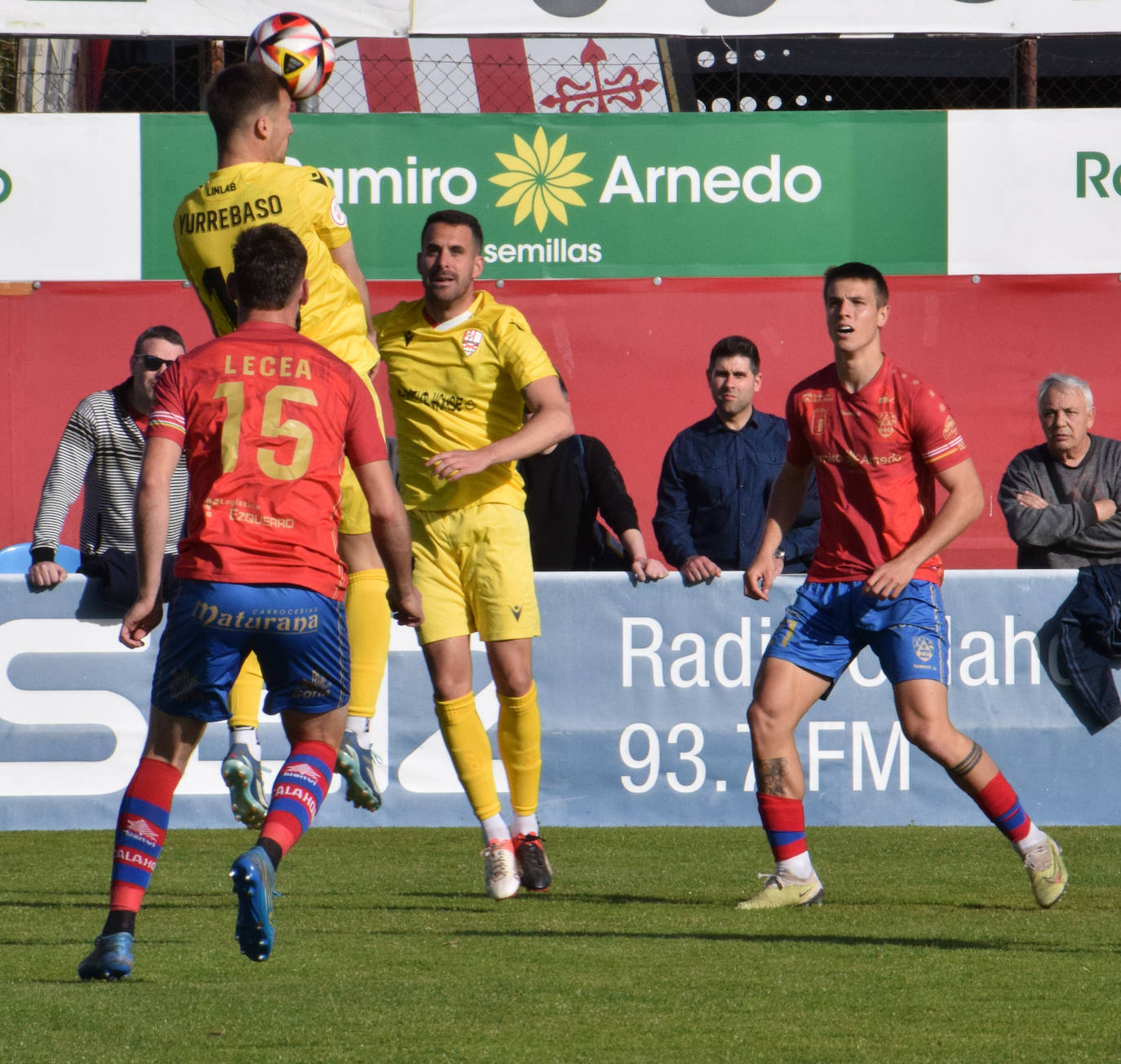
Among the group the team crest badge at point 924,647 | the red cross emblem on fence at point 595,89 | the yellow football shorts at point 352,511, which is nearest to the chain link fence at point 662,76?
the red cross emblem on fence at point 595,89

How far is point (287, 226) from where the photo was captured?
566 cm

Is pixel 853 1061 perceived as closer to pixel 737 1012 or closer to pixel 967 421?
pixel 737 1012

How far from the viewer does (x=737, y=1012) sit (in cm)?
443

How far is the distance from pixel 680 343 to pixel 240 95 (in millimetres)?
5875

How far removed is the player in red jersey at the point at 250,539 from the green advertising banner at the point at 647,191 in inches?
253

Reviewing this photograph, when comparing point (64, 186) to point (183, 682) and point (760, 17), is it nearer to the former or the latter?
point (760, 17)

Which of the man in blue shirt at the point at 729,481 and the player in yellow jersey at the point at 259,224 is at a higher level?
the player in yellow jersey at the point at 259,224

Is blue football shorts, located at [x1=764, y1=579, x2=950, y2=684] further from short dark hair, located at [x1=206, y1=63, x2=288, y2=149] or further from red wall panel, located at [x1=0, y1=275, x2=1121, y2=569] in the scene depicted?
red wall panel, located at [x1=0, y1=275, x2=1121, y2=569]

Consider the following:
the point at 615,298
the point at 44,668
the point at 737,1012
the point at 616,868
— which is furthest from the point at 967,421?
the point at 737,1012

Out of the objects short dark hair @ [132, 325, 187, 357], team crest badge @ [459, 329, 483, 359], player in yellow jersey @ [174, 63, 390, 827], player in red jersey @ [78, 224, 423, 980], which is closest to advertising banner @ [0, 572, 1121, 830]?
A: short dark hair @ [132, 325, 187, 357]

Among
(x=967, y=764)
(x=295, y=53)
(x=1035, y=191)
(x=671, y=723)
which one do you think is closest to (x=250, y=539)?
(x=295, y=53)

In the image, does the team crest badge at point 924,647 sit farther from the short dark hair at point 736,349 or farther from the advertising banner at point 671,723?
the short dark hair at point 736,349

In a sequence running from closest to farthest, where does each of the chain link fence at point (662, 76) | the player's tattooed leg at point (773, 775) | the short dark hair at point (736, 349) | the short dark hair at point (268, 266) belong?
the short dark hair at point (268, 266), the player's tattooed leg at point (773, 775), the short dark hair at point (736, 349), the chain link fence at point (662, 76)

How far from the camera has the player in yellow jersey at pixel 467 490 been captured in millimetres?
6566
